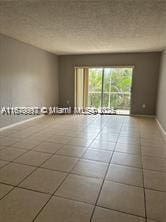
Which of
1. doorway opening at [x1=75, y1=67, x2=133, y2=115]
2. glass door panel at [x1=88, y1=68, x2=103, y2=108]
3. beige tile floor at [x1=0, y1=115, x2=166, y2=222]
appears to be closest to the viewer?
beige tile floor at [x1=0, y1=115, x2=166, y2=222]

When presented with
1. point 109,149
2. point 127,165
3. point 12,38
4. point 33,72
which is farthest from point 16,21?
point 127,165

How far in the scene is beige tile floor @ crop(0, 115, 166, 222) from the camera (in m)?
1.57

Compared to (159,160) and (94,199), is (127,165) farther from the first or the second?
(94,199)

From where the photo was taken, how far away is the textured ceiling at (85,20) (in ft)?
7.65

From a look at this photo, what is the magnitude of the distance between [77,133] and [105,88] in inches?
145

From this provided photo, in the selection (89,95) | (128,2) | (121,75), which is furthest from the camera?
(89,95)

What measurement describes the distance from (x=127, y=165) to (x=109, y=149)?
599 mm

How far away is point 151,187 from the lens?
76.6 inches

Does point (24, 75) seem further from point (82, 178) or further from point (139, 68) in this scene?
point (139, 68)

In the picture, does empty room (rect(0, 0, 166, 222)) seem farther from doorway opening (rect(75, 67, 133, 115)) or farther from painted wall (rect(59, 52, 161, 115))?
doorway opening (rect(75, 67, 133, 115))

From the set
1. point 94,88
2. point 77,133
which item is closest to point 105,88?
point 94,88

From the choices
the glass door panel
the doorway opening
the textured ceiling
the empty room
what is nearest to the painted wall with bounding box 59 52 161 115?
the empty room

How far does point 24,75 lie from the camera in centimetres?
475

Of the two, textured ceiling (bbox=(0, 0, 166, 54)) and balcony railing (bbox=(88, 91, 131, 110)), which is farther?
balcony railing (bbox=(88, 91, 131, 110))
